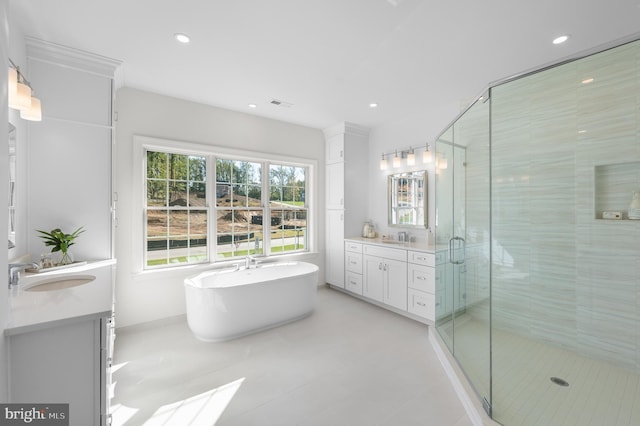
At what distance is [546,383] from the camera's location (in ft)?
6.72

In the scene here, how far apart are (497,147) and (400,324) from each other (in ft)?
7.47

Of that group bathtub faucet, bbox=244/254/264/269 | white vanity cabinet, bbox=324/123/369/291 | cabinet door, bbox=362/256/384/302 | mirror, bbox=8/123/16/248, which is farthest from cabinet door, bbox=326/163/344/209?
mirror, bbox=8/123/16/248

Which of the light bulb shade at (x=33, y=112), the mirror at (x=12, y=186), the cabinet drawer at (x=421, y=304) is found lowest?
the cabinet drawer at (x=421, y=304)

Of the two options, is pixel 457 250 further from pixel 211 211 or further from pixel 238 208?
pixel 211 211

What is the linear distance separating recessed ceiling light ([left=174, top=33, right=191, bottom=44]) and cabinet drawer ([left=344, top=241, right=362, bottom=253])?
3197 millimetres

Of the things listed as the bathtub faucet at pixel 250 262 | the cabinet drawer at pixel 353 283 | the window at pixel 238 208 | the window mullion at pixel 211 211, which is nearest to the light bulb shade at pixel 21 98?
the window mullion at pixel 211 211

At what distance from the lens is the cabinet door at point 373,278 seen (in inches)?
147

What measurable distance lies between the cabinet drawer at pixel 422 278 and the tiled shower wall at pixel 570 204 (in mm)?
668

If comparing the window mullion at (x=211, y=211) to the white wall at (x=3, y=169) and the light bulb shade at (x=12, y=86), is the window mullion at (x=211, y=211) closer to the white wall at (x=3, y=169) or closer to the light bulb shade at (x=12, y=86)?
the light bulb shade at (x=12, y=86)

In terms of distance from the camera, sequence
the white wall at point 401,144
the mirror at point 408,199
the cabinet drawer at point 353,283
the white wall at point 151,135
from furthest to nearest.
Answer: the cabinet drawer at point 353,283
the mirror at point 408,199
the white wall at point 401,144
the white wall at point 151,135

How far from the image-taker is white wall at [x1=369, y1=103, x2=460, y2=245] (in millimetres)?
3701

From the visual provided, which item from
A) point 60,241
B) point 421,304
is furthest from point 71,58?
point 421,304

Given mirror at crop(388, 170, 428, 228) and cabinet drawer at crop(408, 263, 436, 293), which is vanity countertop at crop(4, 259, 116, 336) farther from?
mirror at crop(388, 170, 428, 228)

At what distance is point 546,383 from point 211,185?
4006 millimetres
